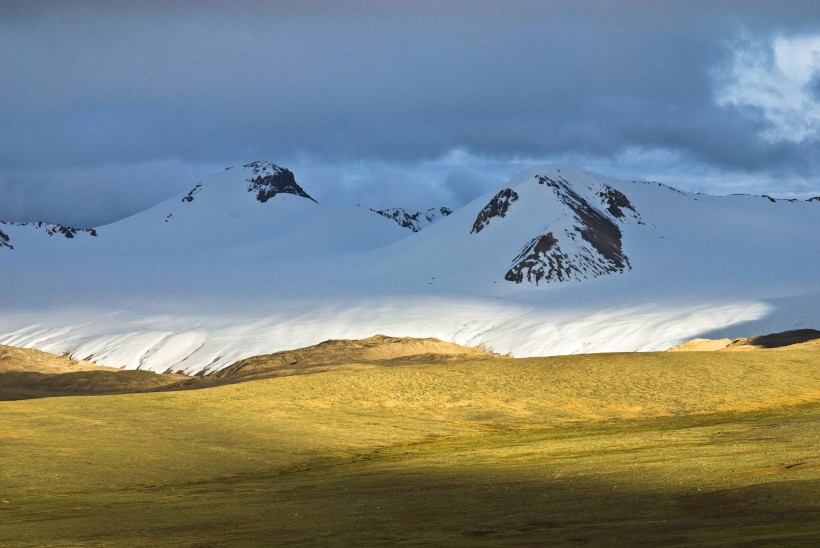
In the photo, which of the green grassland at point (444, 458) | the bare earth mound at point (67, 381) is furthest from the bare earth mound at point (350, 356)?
the green grassland at point (444, 458)

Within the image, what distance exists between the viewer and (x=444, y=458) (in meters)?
53.0

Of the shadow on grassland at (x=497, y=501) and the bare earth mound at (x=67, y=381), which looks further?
the bare earth mound at (x=67, y=381)

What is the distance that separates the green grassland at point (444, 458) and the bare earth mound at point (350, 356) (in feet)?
125

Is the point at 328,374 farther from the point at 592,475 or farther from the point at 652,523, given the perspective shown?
the point at 652,523

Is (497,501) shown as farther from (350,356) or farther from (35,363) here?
(35,363)

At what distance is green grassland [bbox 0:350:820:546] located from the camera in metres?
31.9

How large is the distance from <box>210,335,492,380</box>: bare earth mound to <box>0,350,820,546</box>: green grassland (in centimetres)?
3803

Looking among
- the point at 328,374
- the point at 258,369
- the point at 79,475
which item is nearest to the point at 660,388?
the point at 328,374

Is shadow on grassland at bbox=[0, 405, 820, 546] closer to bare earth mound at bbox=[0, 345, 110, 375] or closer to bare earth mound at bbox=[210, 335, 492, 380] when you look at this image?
bare earth mound at bbox=[210, 335, 492, 380]

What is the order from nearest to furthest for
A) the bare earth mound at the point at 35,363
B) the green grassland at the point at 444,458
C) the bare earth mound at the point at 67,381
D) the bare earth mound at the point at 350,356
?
1. the green grassland at the point at 444,458
2. the bare earth mound at the point at 350,356
3. the bare earth mound at the point at 67,381
4. the bare earth mound at the point at 35,363

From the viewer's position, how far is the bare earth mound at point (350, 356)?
407 ft

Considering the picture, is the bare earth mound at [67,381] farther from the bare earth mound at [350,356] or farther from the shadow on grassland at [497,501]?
the shadow on grassland at [497,501]

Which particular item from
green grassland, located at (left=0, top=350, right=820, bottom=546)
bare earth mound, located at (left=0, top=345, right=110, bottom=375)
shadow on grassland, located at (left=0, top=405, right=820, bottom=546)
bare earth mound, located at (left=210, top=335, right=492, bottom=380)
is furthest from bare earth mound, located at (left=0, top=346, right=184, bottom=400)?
shadow on grassland, located at (left=0, top=405, right=820, bottom=546)

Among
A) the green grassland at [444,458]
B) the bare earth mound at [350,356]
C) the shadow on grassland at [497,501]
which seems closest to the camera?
the shadow on grassland at [497,501]
